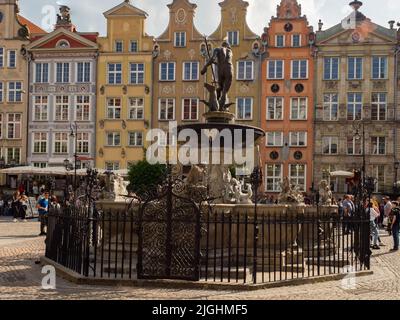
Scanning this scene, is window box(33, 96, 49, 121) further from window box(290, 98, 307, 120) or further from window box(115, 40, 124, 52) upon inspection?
window box(290, 98, 307, 120)

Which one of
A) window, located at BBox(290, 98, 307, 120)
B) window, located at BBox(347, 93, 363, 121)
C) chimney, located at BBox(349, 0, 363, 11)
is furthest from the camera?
chimney, located at BBox(349, 0, 363, 11)

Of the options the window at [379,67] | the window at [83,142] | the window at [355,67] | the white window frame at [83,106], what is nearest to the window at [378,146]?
the window at [379,67]

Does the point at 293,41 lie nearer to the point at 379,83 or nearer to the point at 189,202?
the point at 379,83

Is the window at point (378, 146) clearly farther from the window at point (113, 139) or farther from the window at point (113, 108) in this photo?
the window at point (113, 108)

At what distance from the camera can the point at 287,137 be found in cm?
4531

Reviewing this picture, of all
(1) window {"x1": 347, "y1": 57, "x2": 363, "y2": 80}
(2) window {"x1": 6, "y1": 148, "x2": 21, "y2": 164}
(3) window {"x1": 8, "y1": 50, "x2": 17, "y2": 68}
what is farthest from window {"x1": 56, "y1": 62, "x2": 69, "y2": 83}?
(1) window {"x1": 347, "y1": 57, "x2": 363, "y2": 80}

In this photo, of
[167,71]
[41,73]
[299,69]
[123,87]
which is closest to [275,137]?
[299,69]

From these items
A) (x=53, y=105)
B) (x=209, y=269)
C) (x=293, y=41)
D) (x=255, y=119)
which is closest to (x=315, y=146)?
(x=255, y=119)

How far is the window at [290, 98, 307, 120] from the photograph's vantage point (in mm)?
45219

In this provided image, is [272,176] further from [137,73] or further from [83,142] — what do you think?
[83,142]

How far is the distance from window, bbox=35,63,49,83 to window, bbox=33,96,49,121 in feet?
4.47

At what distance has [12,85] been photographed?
48438 millimetres

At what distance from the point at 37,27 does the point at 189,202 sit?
162 feet

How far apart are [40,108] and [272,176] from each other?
19.3 metres
